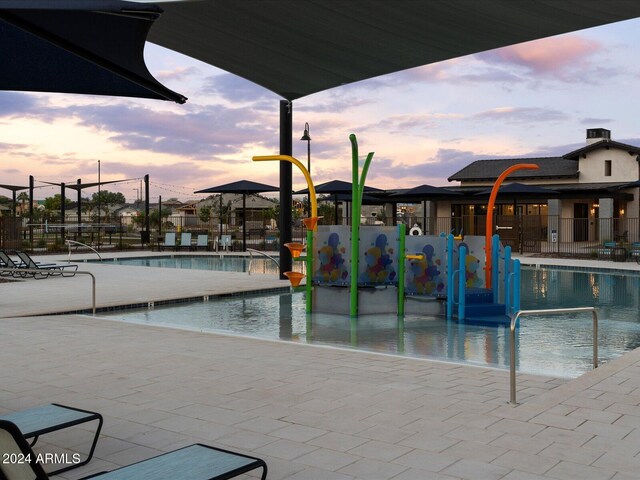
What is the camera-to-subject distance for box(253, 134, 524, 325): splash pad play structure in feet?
38.3

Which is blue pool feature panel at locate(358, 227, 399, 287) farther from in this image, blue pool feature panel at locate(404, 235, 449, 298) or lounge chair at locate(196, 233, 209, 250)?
lounge chair at locate(196, 233, 209, 250)

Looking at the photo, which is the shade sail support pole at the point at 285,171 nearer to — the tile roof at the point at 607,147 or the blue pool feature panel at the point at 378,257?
the blue pool feature panel at the point at 378,257

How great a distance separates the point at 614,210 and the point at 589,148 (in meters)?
4.32

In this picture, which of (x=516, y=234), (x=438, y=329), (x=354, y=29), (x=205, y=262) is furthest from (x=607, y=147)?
(x=438, y=329)

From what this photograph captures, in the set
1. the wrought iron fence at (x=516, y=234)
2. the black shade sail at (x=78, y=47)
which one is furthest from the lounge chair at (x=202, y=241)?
the black shade sail at (x=78, y=47)

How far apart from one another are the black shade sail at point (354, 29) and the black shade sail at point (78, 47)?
5746 millimetres

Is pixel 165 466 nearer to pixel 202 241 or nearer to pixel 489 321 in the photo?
pixel 489 321

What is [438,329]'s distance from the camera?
34.3ft

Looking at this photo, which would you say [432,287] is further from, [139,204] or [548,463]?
[139,204]

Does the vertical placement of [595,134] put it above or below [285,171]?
above

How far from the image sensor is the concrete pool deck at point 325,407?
13.2ft

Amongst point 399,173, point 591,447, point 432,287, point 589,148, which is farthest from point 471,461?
point 399,173

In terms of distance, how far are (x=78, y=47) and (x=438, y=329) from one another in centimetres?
787

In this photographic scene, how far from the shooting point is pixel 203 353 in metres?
7.47
